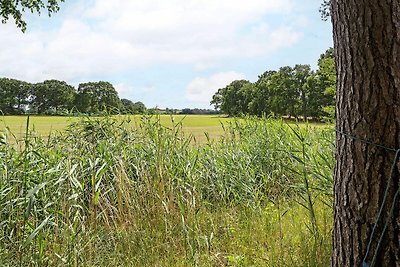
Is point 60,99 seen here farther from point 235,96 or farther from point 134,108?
point 235,96

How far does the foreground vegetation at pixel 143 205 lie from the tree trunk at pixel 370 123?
711 mm

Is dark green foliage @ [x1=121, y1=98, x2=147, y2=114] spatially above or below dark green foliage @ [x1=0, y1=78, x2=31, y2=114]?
below

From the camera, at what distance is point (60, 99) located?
4.91m

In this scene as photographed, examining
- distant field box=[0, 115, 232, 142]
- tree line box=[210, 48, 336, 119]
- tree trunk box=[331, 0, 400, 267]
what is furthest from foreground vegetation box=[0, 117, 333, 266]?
tree line box=[210, 48, 336, 119]

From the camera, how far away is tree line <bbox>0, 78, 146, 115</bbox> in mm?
3543

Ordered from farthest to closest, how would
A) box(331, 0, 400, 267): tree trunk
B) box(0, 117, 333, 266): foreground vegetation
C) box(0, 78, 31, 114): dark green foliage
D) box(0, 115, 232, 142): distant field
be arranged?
box(0, 78, 31, 114): dark green foliage < box(0, 115, 232, 142): distant field < box(0, 117, 333, 266): foreground vegetation < box(331, 0, 400, 267): tree trunk

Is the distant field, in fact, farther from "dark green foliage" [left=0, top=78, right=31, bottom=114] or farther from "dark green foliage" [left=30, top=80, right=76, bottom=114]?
"dark green foliage" [left=30, top=80, right=76, bottom=114]

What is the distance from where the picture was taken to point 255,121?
478cm

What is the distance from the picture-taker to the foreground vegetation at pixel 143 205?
79.9 inches

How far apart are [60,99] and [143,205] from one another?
300 cm

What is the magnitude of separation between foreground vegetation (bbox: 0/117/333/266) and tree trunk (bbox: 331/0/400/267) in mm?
711

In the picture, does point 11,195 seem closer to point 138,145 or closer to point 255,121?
point 138,145

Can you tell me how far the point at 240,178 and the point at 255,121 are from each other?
1.69 m

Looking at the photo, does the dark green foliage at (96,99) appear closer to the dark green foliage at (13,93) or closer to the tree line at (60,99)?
the tree line at (60,99)
